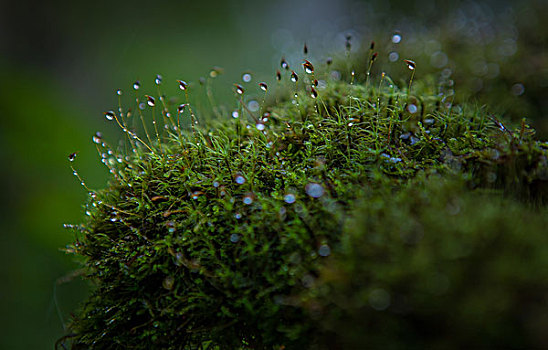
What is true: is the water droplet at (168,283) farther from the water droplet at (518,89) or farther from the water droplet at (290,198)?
the water droplet at (518,89)

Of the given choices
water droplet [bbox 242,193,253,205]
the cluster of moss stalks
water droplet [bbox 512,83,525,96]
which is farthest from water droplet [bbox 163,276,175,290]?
water droplet [bbox 512,83,525,96]

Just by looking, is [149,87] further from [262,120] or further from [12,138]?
[262,120]

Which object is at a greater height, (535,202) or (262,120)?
(262,120)

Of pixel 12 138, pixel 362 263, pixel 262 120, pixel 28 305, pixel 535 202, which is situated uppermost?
pixel 262 120

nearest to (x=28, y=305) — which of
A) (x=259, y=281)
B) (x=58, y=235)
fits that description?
(x=58, y=235)

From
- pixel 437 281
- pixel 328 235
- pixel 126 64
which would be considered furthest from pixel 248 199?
pixel 126 64

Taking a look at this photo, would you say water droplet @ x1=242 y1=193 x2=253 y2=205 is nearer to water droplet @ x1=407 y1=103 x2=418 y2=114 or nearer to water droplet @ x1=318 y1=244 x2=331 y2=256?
water droplet @ x1=318 y1=244 x2=331 y2=256

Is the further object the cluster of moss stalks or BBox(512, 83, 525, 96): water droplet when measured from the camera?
BBox(512, 83, 525, 96): water droplet
